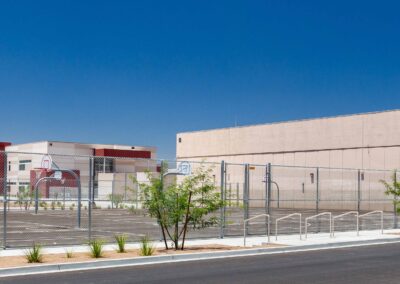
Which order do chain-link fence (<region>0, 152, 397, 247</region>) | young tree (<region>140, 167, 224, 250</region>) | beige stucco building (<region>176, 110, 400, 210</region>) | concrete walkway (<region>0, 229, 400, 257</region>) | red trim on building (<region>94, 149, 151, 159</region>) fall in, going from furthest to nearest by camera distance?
red trim on building (<region>94, 149, 151, 159</region>), beige stucco building (<region>176, 110, 400, 210</region>), chain-link fence (<region>0, 152, 397, 247</region>), young tree (<region>140, 167, 224, 250</region>), concrete walkway (<region>0, 229, 400, 257</region>)

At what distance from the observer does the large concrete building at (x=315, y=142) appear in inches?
1956

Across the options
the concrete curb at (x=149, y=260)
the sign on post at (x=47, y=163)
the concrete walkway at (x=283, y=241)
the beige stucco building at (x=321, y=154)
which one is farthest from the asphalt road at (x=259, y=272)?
the beige stucco building at (x=321, y=154)

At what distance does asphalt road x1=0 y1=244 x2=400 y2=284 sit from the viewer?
13375mm

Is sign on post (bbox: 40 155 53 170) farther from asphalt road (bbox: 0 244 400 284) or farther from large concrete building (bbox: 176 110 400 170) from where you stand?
asphalt road (bbox: 0 244 400 284)

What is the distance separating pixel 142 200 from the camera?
765 inches

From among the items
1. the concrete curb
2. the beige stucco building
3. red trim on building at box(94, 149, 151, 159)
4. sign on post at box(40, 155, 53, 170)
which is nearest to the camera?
the concrete curb

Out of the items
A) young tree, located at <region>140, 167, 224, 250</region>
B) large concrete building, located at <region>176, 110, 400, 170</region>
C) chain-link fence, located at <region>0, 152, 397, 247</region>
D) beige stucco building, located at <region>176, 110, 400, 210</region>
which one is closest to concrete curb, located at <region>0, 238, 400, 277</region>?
young tree, located at <region>140, 167, 224, 250</region>

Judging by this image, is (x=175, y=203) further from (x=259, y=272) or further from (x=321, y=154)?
(x=321, y=154)

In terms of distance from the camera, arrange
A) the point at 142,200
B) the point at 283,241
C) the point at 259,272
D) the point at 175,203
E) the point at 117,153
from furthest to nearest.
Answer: the point at 117,153, the point at 283,241, the point at 142,200, the point at 175,203, the point at 259,272

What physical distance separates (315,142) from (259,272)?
41.7 meters

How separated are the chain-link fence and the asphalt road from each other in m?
3.96

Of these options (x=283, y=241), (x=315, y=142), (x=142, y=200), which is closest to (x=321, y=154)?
(x=315, y=142)

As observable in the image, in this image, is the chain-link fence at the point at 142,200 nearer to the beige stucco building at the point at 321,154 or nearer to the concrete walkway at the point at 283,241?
the beige stucco building at the point at 321,154

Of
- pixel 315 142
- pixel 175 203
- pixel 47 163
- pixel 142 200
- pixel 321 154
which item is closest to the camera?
pixel 175 203
